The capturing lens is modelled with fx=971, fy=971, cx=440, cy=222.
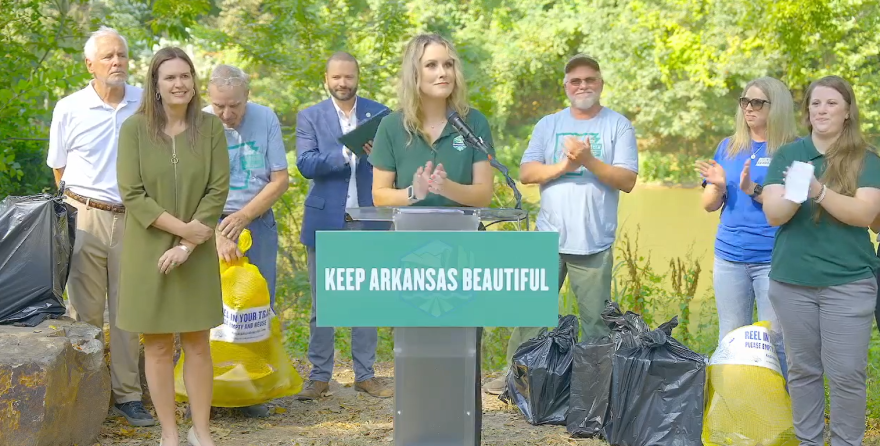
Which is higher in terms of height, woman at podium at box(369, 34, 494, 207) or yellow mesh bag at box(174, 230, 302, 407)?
woman at podium at box(369, 34, 494, 207)

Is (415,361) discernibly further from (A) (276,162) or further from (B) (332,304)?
(A) (276,162)

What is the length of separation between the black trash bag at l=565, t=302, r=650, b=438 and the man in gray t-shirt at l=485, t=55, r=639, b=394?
0.34 metres

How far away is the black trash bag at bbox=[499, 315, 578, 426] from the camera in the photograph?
482 centimetres

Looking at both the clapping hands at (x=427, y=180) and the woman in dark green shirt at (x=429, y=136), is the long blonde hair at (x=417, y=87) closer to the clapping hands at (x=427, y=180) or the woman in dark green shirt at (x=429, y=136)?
the woman in dark green shirt at (x=429, y=136)

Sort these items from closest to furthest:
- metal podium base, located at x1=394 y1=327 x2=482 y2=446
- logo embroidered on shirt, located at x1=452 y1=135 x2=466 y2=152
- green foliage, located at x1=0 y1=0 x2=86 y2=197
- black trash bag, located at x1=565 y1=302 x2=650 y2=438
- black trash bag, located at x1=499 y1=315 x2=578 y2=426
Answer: metal podium base, located at x1=394 y1=327 x2=482 y2=446 < logo embroidered on shirt, located at x1=452 y1=135 x2=466 y2=152 < black trash bag, located at x1=565 y1=302 x2=650 y2=438 < black trash bag, located at x1=499 y1=315 x2=578 y2=426 < green foliage, located at x1=0 y1=0 x2=86 y2=197

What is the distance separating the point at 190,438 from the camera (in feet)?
14.0

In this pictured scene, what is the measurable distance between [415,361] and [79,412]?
1971 mm

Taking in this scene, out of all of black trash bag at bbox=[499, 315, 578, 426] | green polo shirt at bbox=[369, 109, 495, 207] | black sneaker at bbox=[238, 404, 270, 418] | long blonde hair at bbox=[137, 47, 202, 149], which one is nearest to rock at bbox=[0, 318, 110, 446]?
black sneaker at bbox=[238, 404, 270, 418]

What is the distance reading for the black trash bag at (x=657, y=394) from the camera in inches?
172

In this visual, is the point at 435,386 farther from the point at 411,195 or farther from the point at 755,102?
the point at 755,102

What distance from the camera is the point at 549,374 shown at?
4781 millimetres

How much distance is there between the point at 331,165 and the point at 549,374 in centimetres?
163

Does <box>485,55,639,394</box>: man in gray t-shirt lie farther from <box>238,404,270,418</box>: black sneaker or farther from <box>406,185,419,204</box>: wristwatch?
<box>238,404,270,418</box>: black sneaker

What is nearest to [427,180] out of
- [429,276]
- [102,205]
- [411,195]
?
[411,195]
